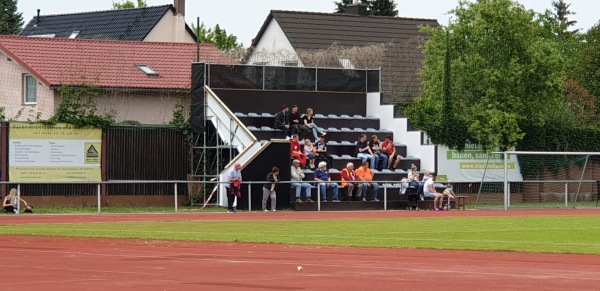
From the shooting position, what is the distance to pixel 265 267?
62.6 feet

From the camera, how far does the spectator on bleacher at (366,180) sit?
4444 centimetres

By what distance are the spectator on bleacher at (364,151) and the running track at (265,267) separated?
71.1 ft

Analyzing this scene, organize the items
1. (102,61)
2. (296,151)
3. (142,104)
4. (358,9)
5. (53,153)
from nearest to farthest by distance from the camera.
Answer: (296,151) → (53,153) → (142,104) → (102,61) → (358,9)

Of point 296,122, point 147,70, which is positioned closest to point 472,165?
point 296,122

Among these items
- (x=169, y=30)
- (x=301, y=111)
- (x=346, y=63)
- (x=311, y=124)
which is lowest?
(x=311, y=124)

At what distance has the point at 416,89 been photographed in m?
61.6

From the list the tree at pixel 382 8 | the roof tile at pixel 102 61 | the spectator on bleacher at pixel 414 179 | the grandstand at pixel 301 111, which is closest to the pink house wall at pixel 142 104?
the roof tile at pixel 102 61

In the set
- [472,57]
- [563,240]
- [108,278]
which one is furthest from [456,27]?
[108,278]

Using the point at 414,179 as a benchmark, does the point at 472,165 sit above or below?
above

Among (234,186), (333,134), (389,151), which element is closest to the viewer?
(234,186)

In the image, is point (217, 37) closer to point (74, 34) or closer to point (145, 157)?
point (74, 34)

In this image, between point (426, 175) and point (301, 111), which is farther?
point (301, 111)

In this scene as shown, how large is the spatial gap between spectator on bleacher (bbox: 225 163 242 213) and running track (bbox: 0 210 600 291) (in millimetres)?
15470

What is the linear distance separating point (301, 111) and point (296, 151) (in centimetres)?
649
